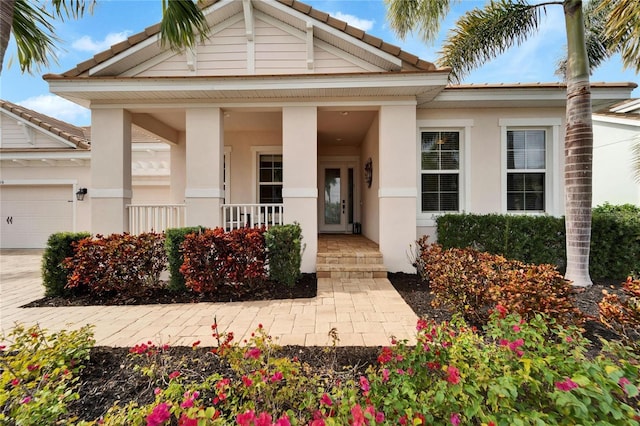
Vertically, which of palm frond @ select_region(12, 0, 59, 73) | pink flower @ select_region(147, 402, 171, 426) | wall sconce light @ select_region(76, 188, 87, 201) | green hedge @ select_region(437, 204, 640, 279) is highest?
palm frond @ select_region(12, 0, 59, 73)

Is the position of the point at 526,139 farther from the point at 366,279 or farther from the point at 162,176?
the point at 162,176

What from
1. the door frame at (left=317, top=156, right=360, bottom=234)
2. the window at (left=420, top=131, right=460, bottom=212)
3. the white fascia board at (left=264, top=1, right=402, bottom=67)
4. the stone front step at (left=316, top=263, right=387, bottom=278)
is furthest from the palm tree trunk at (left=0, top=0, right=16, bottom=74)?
the door frame at (left=317, top=156, right=360, bottom=234)

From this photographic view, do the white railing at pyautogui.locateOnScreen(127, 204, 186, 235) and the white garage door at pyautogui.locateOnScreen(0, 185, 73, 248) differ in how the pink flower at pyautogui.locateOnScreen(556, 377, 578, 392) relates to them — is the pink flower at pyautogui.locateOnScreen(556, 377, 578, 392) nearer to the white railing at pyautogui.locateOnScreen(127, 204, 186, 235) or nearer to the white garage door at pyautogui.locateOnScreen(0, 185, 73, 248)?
the white railing at pyautogui.locateOnScreen(127, 204, 186, 235)

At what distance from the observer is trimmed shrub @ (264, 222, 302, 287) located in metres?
4.58

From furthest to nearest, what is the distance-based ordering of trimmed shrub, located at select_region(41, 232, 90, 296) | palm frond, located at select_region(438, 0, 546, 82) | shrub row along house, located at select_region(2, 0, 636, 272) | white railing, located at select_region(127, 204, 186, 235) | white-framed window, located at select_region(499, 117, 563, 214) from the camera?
white-framed window, located at select_region(499, 117, 563, 214) → white railing, located at select_region(127, 204, 186, 235) → shrub row along house, located at select_region(2, 0, 636, 272) → palm frond, located at select_region(438, 0, 546, 82) → trimmed shrub, located at select_region(41, 232, 90, 296)

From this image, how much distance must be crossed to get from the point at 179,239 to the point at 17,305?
2473mm

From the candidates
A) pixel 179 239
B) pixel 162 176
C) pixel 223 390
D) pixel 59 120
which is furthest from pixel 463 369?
pixel 59 120

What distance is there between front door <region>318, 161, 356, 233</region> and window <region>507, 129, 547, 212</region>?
4.79 m

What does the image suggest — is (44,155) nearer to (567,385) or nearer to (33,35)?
(33,35)

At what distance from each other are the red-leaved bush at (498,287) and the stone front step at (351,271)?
168 cm

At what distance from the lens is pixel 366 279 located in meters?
5.21

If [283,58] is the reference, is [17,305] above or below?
below

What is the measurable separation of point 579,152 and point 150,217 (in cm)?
776

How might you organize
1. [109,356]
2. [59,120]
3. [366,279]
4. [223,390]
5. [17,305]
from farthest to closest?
[59,120], [366,279], [17,305], [109,356], [223,390]
